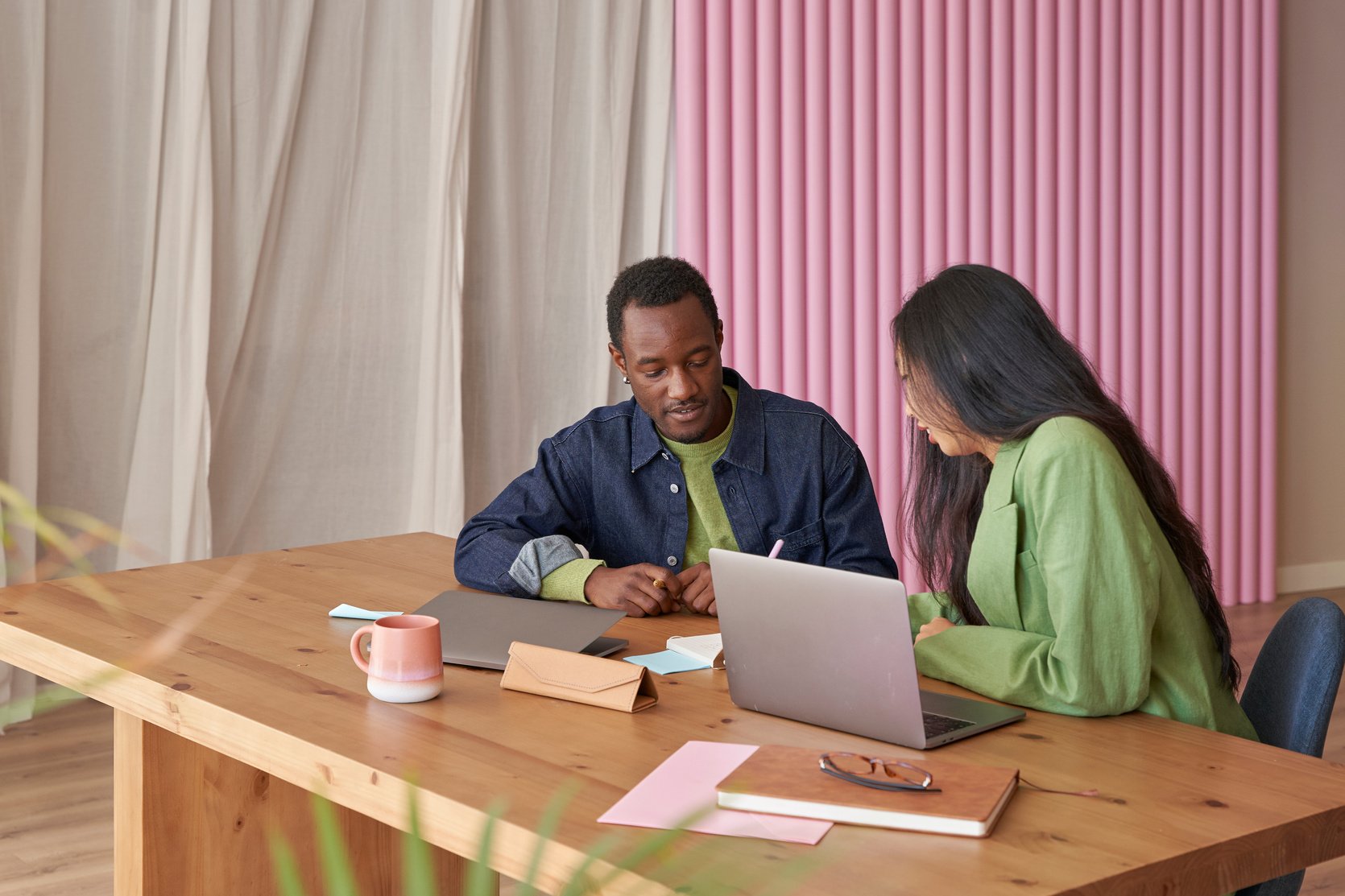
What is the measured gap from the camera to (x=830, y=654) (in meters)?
1.34

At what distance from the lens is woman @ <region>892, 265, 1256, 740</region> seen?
1.42m

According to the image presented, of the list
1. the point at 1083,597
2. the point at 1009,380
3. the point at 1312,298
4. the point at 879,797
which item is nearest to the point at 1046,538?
the point at 1083,597

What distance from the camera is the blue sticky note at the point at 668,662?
63.8 inches

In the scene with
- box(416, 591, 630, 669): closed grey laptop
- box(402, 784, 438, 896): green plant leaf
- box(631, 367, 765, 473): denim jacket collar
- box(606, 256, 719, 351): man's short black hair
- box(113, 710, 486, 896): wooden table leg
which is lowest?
box(113, 710, 486, 896): wooden table leg

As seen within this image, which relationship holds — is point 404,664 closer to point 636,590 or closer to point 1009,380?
point 636,590

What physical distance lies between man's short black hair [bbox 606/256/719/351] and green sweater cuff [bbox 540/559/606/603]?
1.31 ft

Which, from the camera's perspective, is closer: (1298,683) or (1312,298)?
(1298,683)

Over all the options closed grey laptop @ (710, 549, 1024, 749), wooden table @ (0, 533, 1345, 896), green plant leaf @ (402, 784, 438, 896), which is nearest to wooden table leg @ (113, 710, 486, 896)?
wooden table @ (0, 533, 1345, 896)

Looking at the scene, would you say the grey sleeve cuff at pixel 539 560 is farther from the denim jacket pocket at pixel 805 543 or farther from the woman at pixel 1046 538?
the woman at pixel 1046 538

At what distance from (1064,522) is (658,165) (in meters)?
2.83

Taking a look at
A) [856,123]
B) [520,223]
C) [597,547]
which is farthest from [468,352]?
[597,547]

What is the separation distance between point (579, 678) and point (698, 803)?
0.35 m

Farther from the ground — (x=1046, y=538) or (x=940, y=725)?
(x=1046, y=538)

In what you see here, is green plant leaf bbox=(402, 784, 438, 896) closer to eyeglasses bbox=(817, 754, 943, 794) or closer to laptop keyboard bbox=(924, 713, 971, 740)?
eyeglasses bbox=(817, 754, 943, 794)
